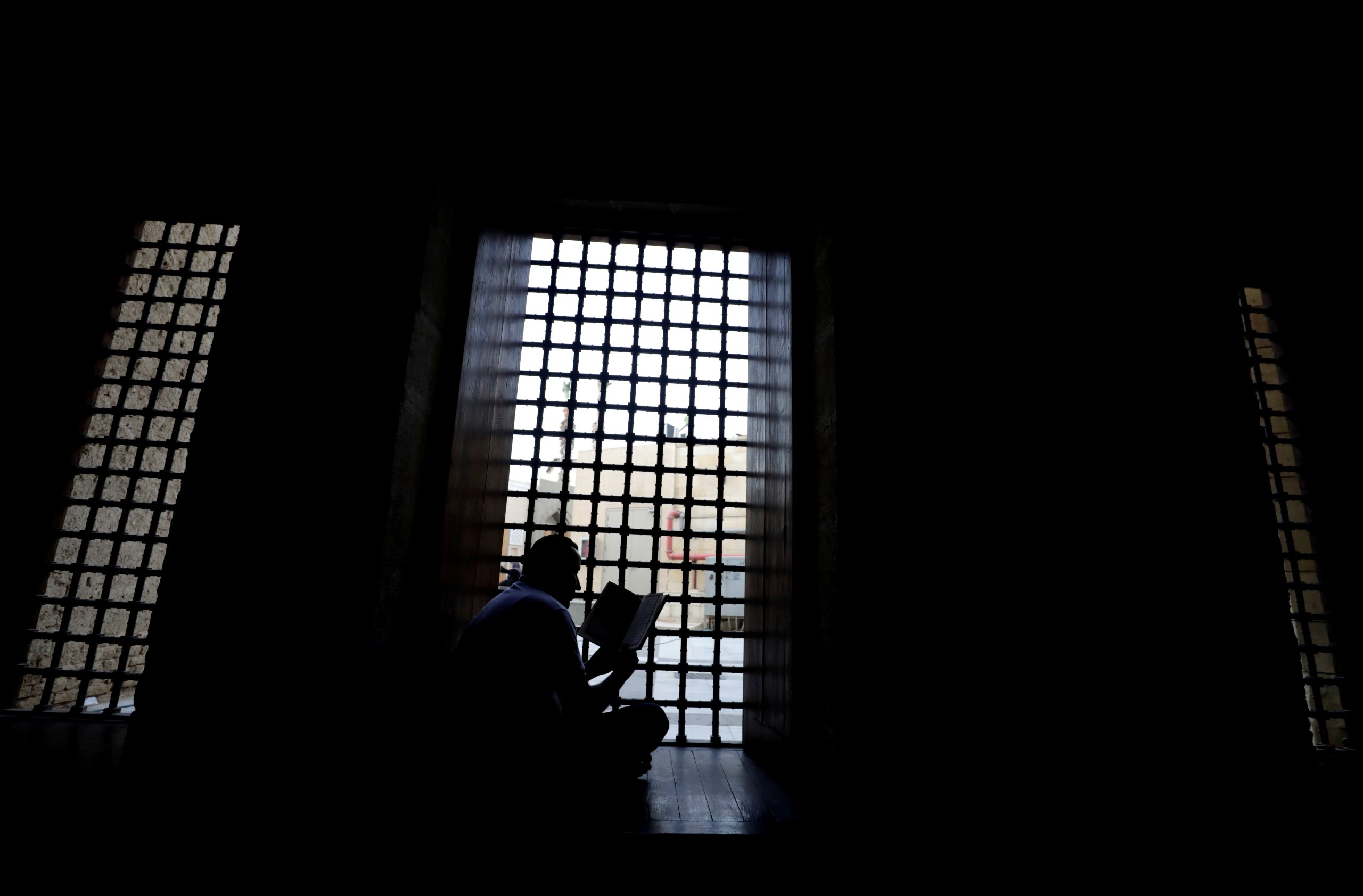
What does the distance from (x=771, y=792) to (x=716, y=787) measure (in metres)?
0.24

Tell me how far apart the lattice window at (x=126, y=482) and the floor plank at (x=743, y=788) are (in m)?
2.25

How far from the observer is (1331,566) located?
10.6 ft

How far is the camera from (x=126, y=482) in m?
4.61

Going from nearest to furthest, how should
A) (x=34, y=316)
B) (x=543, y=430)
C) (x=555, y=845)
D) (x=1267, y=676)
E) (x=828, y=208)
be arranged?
(x=555, y=845)
(x=1267, y=676)
(x=828, y=208)
(x=34, y=316)
(x=543, y=430)

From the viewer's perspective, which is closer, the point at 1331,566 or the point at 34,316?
the point at 34,316

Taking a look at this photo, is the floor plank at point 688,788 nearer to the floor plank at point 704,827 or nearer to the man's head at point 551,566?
the floor plank at point 704,827

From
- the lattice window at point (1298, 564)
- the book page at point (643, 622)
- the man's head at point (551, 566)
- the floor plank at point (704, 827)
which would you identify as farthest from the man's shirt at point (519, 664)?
the lattice window at point (1298, 564)

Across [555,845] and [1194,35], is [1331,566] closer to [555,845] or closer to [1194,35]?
[1194,35]

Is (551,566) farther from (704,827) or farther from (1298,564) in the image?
(1298,564)

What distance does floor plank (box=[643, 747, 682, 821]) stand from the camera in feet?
7.09

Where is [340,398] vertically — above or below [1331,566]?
above

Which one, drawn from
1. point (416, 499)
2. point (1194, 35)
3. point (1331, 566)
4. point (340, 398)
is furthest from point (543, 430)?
point (1331, 566)

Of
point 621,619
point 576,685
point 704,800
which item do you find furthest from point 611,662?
point 704,800

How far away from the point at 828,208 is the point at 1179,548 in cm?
205
